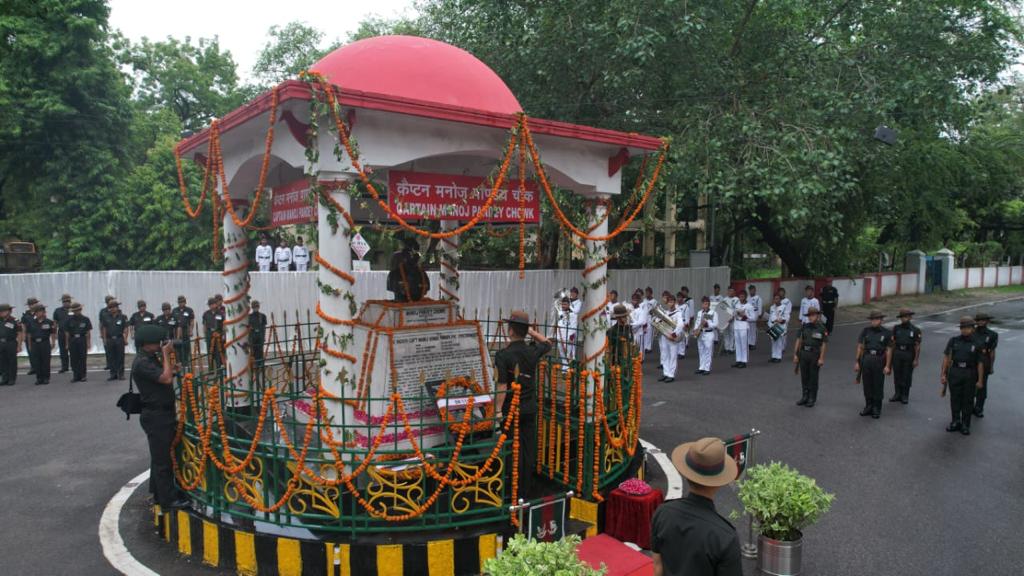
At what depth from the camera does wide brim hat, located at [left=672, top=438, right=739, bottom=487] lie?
3.28 meters

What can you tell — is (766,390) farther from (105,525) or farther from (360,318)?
(105,525)

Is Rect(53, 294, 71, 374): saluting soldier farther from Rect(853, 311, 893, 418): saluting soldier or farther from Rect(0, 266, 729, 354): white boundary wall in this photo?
Rect(853, 311, 893, 418): saluting soldier

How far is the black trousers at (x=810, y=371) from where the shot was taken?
34.0ft

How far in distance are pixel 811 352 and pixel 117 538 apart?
969 cm

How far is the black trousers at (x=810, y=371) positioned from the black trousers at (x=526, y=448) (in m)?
6.30

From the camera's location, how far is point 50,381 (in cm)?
1285

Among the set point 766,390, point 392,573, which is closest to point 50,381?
point 392,573

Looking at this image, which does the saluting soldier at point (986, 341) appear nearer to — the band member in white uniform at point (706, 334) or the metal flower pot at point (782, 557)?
the band member in white uniform at point (706, 334)

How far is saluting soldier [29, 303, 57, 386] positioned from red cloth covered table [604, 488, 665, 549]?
12112 millimetres

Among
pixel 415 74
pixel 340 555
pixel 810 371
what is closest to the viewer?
pixel 340 555

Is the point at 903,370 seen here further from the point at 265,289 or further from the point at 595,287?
the point at 265,289

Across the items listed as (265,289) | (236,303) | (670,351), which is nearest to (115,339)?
(265,289)

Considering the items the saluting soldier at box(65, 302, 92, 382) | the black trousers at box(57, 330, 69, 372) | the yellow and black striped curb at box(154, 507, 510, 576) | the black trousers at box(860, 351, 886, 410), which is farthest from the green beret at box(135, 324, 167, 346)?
the black trousers at box(860, 351, 886, 410)

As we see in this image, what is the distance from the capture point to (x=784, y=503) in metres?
4.75
